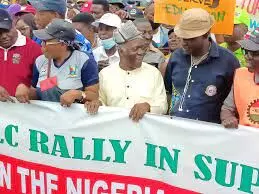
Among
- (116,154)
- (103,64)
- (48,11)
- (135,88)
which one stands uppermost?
(48,11)

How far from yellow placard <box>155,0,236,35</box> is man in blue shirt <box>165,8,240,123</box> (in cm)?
51

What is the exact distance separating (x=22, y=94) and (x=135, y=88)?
2.90 ft

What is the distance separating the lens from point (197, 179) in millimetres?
3680

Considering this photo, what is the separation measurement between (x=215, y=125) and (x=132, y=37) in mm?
951

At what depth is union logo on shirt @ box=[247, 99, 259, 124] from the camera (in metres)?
3.52

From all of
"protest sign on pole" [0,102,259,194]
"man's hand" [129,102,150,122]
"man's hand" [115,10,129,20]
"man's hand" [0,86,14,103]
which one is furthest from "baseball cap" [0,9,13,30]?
"man's hand" [115,10,129,20]

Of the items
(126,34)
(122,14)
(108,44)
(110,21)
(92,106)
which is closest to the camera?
(92,106)

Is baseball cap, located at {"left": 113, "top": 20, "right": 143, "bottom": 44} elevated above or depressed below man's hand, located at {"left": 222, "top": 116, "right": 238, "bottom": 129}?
above

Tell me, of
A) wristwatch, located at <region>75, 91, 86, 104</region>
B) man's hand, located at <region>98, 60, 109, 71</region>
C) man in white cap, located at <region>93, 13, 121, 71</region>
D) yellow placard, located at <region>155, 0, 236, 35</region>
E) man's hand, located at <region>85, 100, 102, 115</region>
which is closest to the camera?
man's hand, located at <region>85, 100, 102, 115</region>

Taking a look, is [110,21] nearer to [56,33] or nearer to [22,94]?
[56,33]

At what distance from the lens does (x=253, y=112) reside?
3.53 m

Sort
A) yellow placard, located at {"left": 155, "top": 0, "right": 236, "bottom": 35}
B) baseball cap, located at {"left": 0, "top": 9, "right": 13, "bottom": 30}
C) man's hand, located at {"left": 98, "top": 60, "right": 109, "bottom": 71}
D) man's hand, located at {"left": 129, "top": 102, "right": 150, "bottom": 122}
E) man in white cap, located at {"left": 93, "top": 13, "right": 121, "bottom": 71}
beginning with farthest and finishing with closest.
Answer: man in white cap, located at {"left": 93, "top": 13, "right": 121, "bottom": 71}, man's hand, located at {"left": 98, "top": 60, "right": 109, "bottom": 71}, yellow placard, located at {"left": 155, "top": 0, "right": 236, "bottom": 35}, baseball cap, located at {"left": 0, "top": 9, "right": 13, "bottom": 30}, man's hand, located at {"left": 129, "top": 102, "right": 150, "bottom": 122}

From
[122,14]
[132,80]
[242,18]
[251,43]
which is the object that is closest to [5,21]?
[132,80]

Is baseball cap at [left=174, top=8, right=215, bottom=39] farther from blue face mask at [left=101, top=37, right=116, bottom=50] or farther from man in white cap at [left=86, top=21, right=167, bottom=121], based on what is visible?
blue face mask at [left=101, top=37, right=116, bottom=50]
